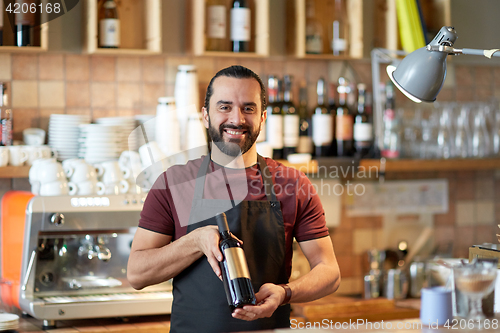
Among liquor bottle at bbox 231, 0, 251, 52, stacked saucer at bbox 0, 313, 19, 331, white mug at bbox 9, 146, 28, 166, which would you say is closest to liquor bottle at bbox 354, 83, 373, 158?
liquor bottle at bbox 231, 0, 251, 52

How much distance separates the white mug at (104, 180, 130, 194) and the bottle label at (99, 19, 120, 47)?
53cm

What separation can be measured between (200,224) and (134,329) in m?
0.62

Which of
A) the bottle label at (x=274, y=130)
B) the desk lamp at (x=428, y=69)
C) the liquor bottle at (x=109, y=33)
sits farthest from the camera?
the bottle label at (x=274, y=130)

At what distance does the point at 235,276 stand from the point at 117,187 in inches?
36.9

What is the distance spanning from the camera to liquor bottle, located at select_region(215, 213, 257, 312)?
1.28m

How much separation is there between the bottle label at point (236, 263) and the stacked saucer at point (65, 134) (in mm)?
1151

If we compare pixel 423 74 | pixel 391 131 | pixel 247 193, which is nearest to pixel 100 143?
pixel 247 193

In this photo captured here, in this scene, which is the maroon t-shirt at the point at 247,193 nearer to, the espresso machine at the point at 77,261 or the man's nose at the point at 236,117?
the man's nose at the point at 236,117

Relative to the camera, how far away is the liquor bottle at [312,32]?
2.56 m

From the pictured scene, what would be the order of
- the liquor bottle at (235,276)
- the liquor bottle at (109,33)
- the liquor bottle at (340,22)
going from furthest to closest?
the liquor bottle at (340,22) → the liquor bottle at (109,33) → the liquor bottle at (235,276)

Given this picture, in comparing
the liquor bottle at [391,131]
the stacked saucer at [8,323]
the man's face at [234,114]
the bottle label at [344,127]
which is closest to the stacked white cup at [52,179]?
the stacked saucer at [8,323]

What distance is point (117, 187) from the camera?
2102mm

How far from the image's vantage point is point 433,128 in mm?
2824

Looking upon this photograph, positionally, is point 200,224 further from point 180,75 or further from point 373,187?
point 373,187
